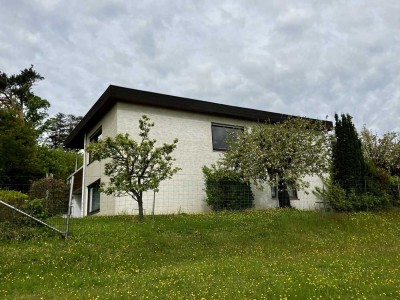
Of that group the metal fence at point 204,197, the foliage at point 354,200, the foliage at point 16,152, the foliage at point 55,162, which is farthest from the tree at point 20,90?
the foliage at point 354,200

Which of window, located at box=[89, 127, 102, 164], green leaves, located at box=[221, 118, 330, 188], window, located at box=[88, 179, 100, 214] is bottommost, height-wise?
window, located at box=[88, 179, 100, 214]

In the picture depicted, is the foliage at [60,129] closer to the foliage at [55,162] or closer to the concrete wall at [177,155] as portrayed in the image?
the foliage at [55,162]

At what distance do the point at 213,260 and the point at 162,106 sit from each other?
980cm

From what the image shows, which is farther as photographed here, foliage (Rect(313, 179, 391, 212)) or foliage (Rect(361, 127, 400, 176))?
foliage (Rect(361, 127, 400, 176))

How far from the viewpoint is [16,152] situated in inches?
1009

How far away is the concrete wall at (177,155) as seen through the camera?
1680 centimetres

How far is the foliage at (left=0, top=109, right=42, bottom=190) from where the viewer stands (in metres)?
25.0

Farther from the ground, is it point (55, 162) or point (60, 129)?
point (60, 129)

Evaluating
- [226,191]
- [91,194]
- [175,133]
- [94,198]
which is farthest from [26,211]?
[91,194]

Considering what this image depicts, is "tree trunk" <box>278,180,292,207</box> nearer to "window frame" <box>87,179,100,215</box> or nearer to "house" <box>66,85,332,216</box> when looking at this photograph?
"house" <box>66,85,332,216</box>

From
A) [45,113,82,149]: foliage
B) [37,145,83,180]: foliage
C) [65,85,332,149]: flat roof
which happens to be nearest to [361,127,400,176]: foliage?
[65,85,332,149]: flat roof

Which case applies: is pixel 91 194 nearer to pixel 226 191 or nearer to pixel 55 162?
pixel 226 191

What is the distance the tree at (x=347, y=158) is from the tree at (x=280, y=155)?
46cm

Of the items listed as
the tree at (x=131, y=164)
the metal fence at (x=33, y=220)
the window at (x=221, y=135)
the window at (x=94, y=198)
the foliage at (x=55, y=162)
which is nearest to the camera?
the metal fence at (x=33, y=220)
